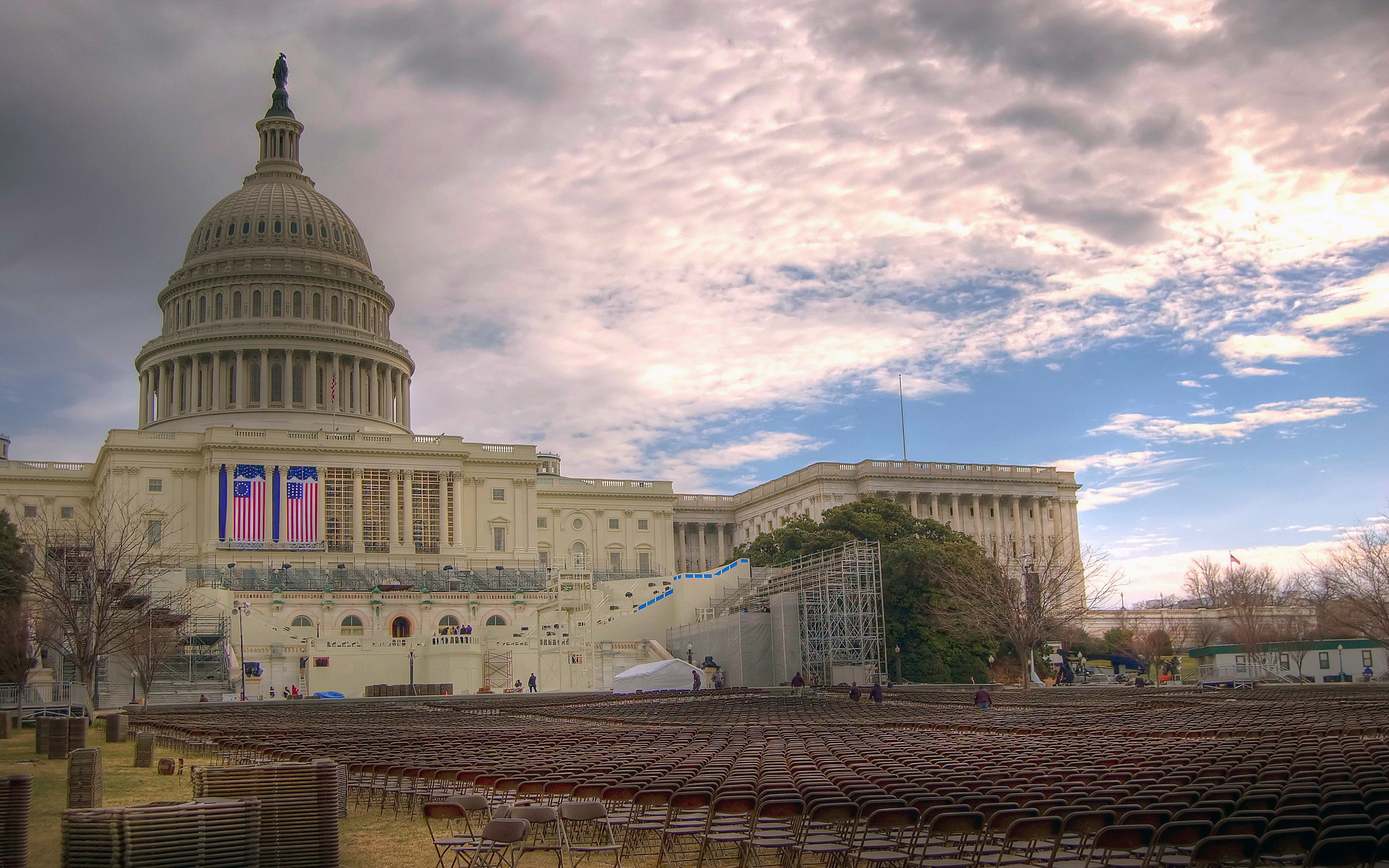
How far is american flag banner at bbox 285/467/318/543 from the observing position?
98.2m

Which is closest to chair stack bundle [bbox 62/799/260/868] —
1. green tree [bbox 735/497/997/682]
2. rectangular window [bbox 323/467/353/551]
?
green tree [bbox 735/497/997/682]

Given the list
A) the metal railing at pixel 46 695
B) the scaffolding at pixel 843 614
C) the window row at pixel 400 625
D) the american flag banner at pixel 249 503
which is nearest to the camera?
the metal railing at pixel 46 695

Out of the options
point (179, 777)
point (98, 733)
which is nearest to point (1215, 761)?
point (179, 777)

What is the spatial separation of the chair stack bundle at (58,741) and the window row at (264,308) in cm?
9470

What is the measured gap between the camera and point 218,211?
414 feet

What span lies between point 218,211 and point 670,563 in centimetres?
5657

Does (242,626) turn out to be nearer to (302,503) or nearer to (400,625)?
(400,625)

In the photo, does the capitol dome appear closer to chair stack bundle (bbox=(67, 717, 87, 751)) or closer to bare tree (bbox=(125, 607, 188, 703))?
bare tree (bbox=(125, 607, 188, 703))

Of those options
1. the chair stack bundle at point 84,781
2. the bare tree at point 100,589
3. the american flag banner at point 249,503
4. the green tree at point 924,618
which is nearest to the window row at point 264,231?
the american flag banner at point 249,503

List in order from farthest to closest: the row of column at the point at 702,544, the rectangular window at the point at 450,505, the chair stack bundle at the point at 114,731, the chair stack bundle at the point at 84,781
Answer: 1. the row of column at the point at 702,544
2. the rectangular window at the point at 450,505
3. the chair stack bundle at the point at 114,731
4. the chair stack bundle at the point at 84,781

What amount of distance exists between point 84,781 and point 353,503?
8684cm

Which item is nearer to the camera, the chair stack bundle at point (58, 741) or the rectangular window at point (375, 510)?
the chair stack bundle at point (58, 741)

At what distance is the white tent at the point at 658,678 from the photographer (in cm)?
6712

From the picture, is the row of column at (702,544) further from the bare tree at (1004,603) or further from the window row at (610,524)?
the bare tree at (1004,603)
